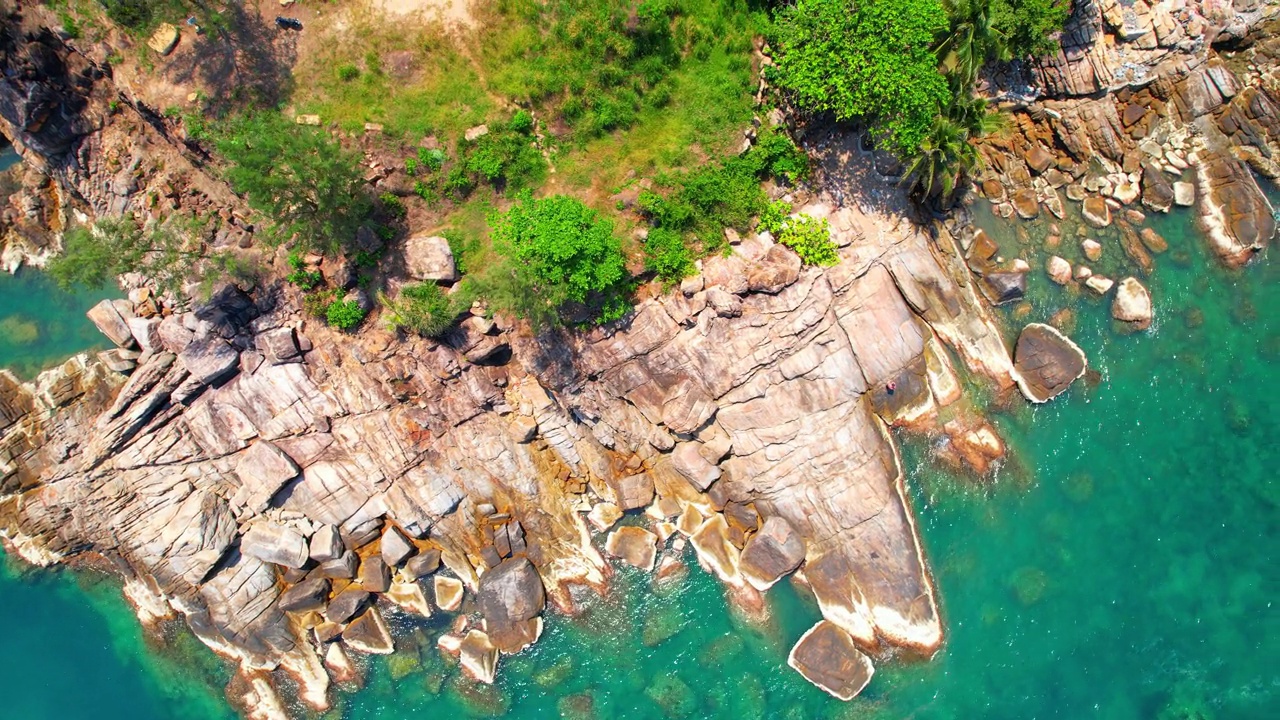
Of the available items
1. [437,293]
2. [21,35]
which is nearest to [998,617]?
[437,293]

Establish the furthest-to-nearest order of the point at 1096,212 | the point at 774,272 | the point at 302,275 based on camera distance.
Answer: the point at 1096,212, the point at 774,272, the point at 302,275

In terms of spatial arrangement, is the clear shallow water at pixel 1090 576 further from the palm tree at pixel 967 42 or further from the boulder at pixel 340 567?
the palm tree at pixel 967 42

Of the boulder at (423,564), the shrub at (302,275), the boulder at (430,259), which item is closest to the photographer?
the boulder at (430,259)

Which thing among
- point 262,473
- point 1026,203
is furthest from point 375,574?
point 1026,203

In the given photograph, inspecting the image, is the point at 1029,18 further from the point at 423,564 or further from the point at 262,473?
the point at 262,473

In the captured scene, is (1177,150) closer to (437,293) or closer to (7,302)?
(437,293)

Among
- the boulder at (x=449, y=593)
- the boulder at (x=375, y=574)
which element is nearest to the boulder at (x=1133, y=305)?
the boulder at (x=449, y=593)
